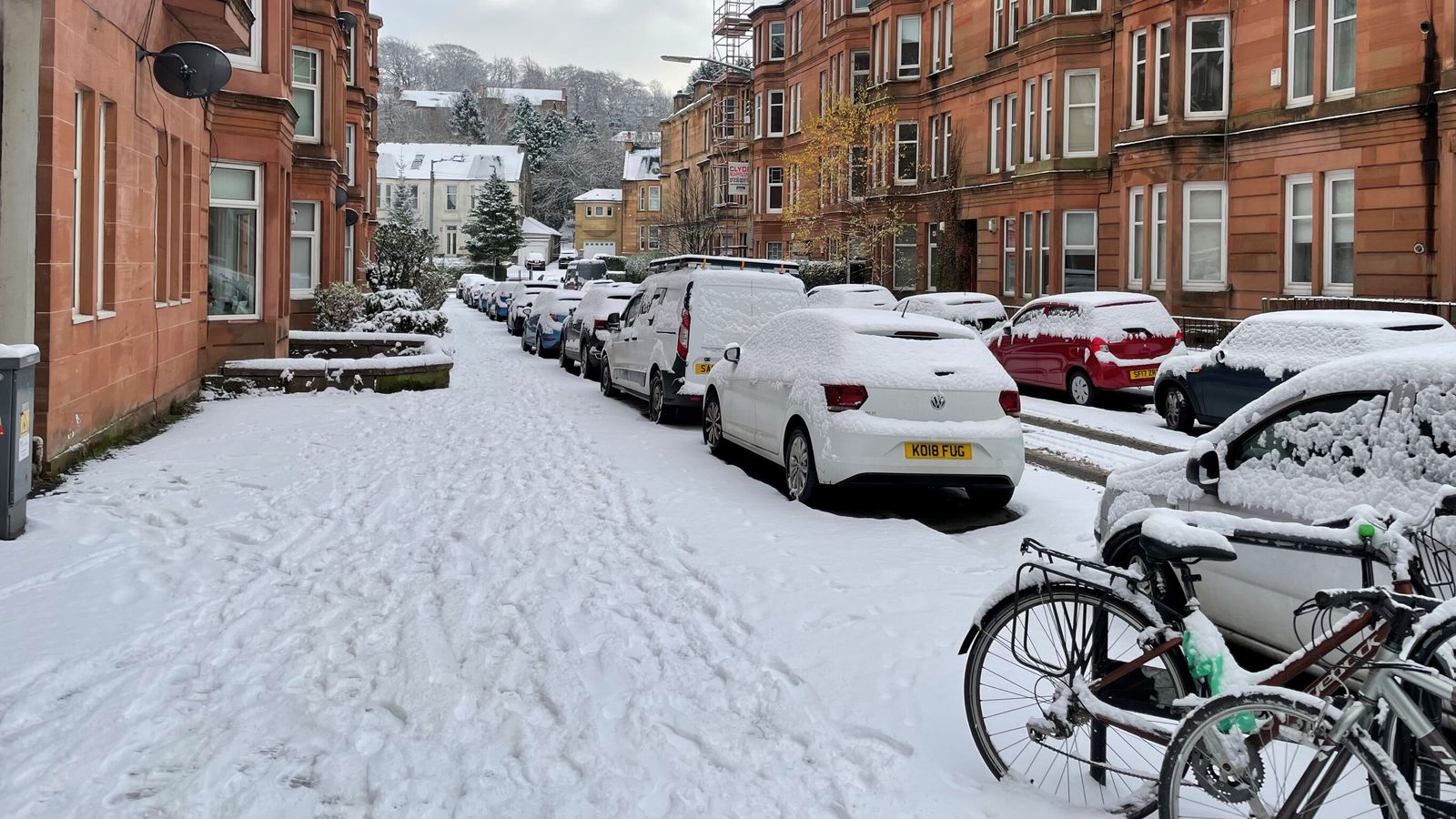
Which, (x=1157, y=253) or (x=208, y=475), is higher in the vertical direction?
(x=1157, y=253)

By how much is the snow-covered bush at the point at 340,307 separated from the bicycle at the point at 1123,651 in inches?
836

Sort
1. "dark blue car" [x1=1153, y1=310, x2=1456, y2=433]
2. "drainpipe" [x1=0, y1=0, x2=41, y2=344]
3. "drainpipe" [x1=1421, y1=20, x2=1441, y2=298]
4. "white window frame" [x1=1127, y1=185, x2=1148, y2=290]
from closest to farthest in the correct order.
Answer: "drainpipe" [x1=0, y1=0, x2=41, y2=344] < "dark blue car" [x1=1153, y1=310, x2=1456, y2=433] < "drainpipe" [x1=1421, y1=20, x2=1441, y2=298] < "white window frame" [x1=1127, y1=185, x2=1148, y2=290]

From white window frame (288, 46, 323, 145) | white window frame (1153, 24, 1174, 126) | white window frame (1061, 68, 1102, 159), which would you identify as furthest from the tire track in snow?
white window frame (1061, 68, 1102, 159)

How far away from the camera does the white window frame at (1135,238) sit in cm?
2909

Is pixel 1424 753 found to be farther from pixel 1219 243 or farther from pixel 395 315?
pixel 1219 243

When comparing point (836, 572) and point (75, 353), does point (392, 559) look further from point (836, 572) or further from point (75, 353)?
point (75, 353)

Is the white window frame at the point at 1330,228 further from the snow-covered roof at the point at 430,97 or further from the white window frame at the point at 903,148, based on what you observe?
the snow-covered roof at the point at 430,97

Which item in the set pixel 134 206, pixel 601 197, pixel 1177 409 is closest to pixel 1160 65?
pixel 1177 409

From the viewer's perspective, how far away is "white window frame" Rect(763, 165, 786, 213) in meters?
60.1

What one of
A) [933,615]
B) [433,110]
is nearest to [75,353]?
[933,615]

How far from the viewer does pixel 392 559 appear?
8.12 metres

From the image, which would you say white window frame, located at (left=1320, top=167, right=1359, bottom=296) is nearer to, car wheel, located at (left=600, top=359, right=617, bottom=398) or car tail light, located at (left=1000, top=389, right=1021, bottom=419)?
car wheel, located at (left=600, top=359, right=617, bottom=398)

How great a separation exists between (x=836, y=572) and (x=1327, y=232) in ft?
65.7

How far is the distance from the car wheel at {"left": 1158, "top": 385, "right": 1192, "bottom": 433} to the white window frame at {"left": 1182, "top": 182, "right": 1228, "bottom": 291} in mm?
11339
